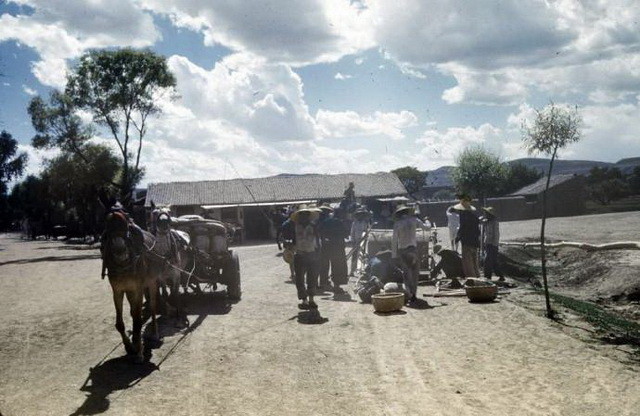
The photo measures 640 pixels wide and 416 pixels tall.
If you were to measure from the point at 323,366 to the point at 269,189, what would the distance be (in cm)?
4018

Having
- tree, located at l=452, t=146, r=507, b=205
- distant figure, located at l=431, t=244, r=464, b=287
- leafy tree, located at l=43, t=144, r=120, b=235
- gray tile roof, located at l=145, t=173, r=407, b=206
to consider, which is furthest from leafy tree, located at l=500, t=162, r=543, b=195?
distant figure, located at l=431, t=244, r=464, b=287

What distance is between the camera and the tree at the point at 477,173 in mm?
57375

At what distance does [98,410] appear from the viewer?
5.16m

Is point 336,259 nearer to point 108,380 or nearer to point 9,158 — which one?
point 108,380

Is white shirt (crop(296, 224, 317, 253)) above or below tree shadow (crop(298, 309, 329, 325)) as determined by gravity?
above

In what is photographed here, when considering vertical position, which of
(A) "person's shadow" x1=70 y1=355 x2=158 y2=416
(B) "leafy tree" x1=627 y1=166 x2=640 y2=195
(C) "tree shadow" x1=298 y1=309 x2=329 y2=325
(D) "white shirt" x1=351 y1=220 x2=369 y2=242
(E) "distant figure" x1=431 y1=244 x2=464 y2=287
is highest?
(B) "leafy tree" x1=627 y1=166 x2=640 y2=195

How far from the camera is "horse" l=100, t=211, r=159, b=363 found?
6.52 m

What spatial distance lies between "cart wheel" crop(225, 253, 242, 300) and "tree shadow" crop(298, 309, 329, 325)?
211 cm

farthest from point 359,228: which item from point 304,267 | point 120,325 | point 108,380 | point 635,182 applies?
point 635,182

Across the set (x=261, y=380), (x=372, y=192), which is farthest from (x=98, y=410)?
(x=372, y=192)

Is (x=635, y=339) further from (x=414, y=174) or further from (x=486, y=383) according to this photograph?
(x=414, y=174)

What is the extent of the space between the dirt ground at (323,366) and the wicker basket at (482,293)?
262mm

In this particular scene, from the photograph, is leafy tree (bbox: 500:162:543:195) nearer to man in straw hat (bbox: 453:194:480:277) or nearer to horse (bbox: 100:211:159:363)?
man in straw hat (bbox: 453:194:480:277)

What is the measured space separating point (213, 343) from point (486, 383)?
411 cm
